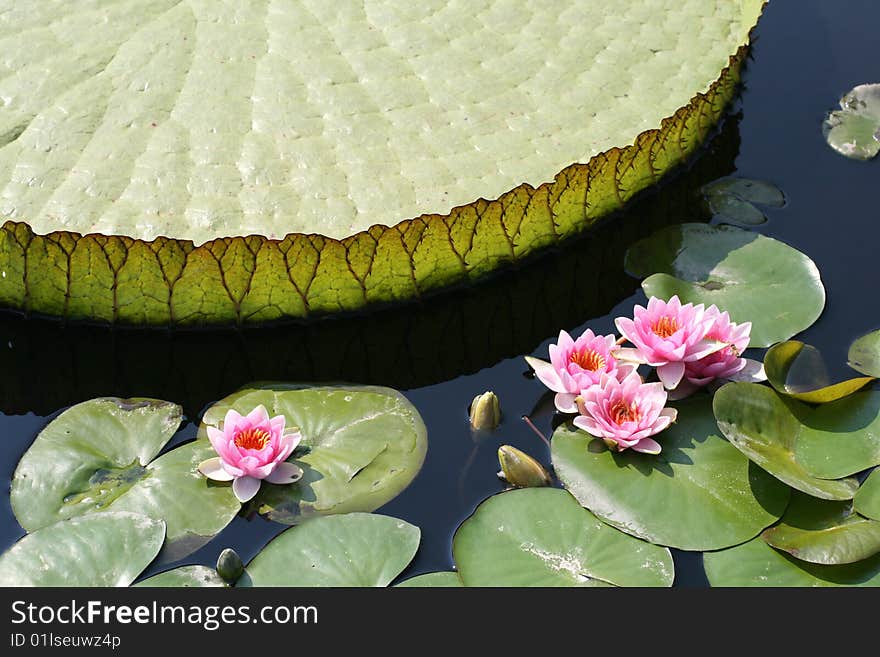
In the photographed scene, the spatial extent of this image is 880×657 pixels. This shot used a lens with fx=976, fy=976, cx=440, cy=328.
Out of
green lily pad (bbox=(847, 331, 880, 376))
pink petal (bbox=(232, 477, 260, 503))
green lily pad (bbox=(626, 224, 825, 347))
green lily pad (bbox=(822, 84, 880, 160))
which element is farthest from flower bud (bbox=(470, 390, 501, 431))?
green lily pad (bbox=(822, 84, 880, 160))

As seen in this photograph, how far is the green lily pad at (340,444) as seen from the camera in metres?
2.11

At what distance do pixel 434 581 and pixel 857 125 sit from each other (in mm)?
2206

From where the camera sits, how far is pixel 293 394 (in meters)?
2.37

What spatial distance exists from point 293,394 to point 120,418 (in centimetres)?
40

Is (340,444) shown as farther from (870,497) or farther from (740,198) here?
(740,198)

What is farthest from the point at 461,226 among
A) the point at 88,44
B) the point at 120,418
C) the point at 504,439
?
the point at 88,44

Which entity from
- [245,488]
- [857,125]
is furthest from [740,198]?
[245,488]

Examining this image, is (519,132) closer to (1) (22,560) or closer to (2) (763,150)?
(2) (763,150)

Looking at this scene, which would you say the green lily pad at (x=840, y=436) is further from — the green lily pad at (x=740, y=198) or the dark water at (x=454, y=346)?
the green lily pad at (x=740, y=198)

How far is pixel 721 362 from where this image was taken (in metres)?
2.31

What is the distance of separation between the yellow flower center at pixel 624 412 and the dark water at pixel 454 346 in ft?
0.60

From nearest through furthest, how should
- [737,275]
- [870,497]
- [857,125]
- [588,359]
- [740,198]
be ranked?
[870,497], [588,359], [737,275], [740,198], [857,125]

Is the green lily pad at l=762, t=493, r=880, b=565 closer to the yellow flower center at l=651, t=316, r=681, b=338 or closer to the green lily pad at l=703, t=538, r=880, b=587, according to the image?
the green lily pad at l=703, t=538, r=880, b=587

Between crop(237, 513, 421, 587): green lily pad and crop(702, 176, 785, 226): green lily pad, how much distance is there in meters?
1.50
